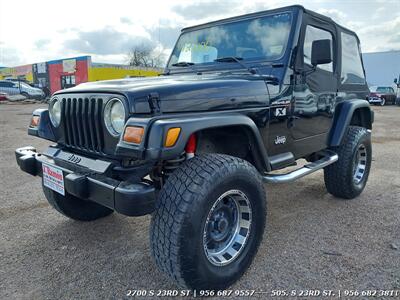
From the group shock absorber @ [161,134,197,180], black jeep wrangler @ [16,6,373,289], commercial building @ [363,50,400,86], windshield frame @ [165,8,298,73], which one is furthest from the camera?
commercial building @ [363,50,400,86]

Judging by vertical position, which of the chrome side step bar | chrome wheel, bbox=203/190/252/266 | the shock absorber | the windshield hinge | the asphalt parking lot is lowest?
the asphalt parking lot

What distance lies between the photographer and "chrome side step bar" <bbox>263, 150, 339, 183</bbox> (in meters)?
2.89

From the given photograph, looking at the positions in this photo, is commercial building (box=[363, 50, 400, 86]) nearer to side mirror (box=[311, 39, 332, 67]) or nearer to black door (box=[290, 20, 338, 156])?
black door (box=[290, 20, 338, 156])

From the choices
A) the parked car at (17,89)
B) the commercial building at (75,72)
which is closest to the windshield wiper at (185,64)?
the commercial building at (75,72)

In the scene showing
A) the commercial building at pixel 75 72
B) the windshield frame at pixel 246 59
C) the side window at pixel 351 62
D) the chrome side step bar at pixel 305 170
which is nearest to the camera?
the chrome side step bar at pixel 305 170

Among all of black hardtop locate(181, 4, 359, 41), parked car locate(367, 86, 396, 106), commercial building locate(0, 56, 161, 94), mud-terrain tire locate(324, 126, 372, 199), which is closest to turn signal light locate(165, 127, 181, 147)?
black hardtop locate(181, 4, 359, 41)

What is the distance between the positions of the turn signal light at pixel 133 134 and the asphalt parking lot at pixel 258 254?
3.70ft

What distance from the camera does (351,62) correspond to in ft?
14.4

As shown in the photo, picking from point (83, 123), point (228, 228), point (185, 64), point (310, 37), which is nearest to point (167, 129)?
point (83, 123)

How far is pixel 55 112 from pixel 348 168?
3.32m

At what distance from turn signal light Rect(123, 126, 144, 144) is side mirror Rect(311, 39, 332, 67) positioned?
194 cm

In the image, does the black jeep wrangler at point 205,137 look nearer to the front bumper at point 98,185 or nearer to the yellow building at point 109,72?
the front bumper at point 98,185

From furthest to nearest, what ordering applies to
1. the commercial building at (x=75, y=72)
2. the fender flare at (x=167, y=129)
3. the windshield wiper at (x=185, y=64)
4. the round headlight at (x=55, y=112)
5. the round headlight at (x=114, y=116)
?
the commercial building at (x=75, y=72)
the windshield wiper at (x=185, y=64)
the round headlight at (x=55, y=112)
the round headlight at (x=114, y=116)
the fender flare at (x=167, y=129)

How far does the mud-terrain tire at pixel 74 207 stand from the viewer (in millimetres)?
3165
